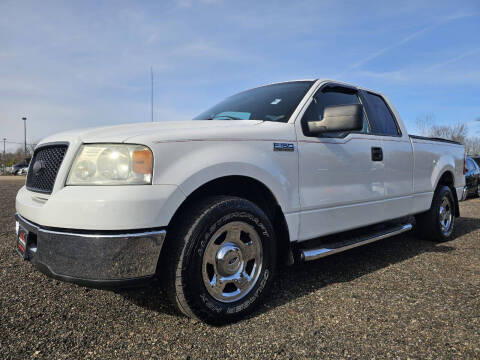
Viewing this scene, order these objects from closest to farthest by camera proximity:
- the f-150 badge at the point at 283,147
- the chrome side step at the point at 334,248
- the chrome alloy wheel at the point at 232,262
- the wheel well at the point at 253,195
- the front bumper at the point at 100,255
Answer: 1. the front bumper at the point at 100,255
2. the chrome alloy wheel at the point at 232,262
3. the wheel well at the point at 253,195
4. the f-150 badge at the point at 283,147
5. the chrome side step at the point at 334,248

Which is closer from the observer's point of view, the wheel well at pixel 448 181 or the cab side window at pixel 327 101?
the cab side window at pixel 327 101

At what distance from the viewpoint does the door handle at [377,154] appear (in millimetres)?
3377

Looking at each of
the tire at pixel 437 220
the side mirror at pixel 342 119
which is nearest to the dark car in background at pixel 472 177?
the tire at pixel 437 220

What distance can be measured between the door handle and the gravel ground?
1.09 metres

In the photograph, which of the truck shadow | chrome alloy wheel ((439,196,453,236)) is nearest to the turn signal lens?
the truck shadow

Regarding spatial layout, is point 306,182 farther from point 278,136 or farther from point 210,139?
point 210,139

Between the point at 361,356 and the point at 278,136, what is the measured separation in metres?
1.50

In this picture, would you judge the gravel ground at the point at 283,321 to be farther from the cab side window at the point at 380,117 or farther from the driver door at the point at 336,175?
the cab side window at the point at 380,117

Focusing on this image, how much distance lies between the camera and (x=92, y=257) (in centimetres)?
187

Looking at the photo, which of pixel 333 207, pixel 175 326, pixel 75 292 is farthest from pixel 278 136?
pixel 75 292

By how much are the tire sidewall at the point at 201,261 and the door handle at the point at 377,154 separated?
1.53 metres

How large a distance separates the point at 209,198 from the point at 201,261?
40 centimetres

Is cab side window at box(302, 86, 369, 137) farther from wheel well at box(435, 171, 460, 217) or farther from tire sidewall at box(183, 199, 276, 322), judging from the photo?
wheel well at box(435, 171, 460, 217)

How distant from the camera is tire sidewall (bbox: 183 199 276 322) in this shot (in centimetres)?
207
